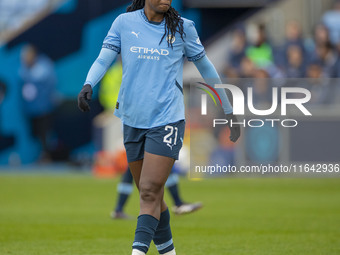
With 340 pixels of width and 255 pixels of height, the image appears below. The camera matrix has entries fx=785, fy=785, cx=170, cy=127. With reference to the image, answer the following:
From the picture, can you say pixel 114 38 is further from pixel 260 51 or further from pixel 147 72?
pixel 260 51

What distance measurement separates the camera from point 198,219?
11133 mm

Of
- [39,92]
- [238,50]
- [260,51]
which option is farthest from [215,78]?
[39,92]

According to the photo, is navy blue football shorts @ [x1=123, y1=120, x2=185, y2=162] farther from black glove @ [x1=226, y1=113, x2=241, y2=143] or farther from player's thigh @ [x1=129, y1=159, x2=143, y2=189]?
black glove @ [x1=226, y1=113, x2=241, y2=143]

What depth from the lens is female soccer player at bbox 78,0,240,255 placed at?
613cm

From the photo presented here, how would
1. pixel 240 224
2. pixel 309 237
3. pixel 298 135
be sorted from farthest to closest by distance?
pixel 298 135 → pixel 240 224 → pixel 309 237

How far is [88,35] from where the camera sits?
24672 mm

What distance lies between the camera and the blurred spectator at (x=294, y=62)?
63.0 feet

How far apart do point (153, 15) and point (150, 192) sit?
1409 millimetres

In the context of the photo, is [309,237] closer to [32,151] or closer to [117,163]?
[117,163]

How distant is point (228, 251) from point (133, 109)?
2.39m

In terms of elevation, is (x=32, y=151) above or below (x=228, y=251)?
below

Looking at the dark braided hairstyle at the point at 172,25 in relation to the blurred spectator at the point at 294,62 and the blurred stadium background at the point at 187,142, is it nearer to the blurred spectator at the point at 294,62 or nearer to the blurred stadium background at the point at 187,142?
the blurred stadium background at the point at 187,142

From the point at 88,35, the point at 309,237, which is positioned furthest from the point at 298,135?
the point at 88,35

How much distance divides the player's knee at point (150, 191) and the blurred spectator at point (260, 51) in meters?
14.4
